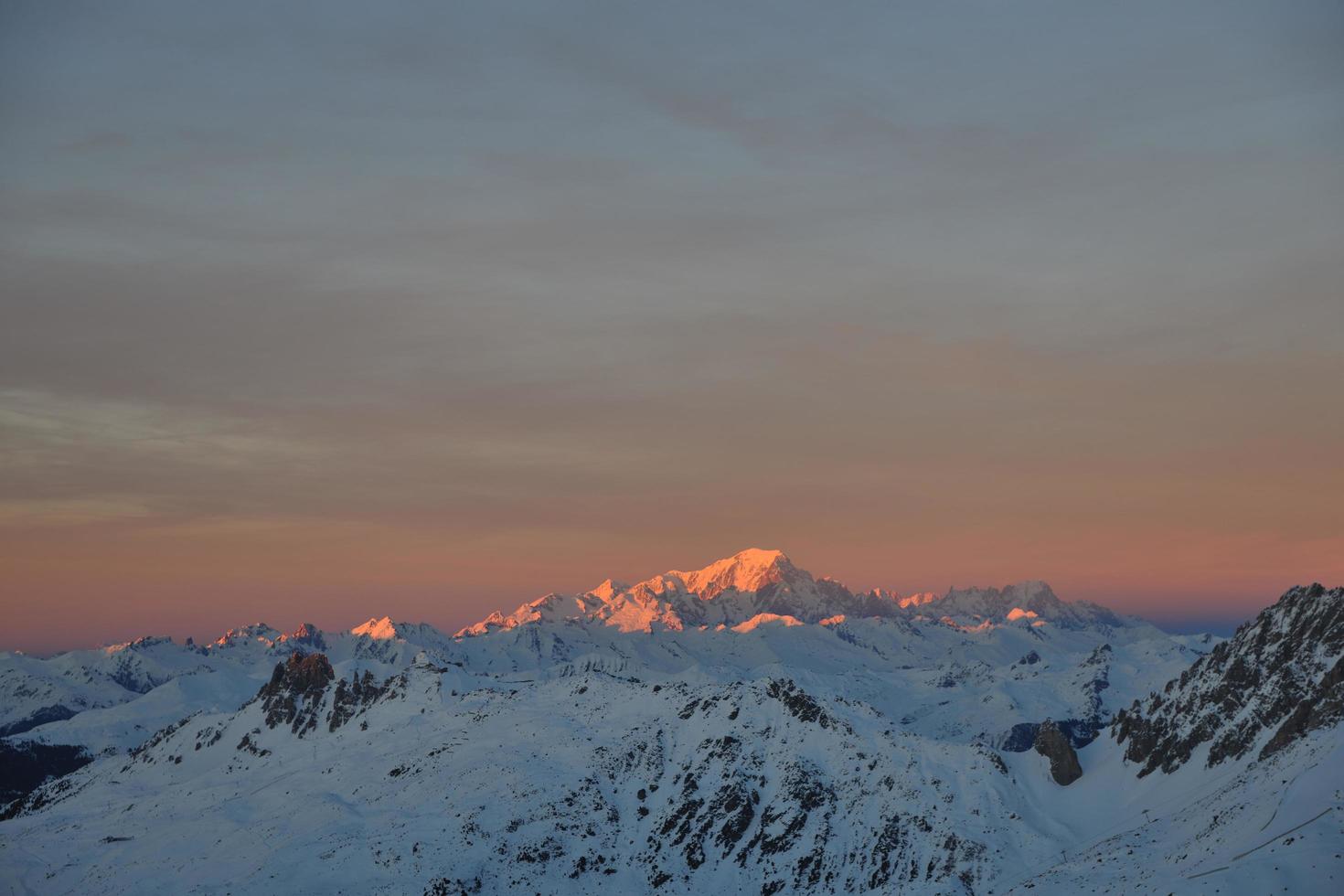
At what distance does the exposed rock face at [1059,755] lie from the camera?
157m

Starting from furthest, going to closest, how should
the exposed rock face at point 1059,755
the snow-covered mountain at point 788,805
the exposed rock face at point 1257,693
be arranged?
the exposed rock face at point 1059,755, the exposed rock face at point 1257,693, the snow-covered mountain at point 788,805

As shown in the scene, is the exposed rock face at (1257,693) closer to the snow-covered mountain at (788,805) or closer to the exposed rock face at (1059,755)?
the snow-covered mountain at (788,805)

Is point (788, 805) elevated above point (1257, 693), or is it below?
below

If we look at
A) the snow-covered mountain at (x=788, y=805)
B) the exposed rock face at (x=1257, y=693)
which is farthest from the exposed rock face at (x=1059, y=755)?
the exposed rock face at (x=1257, y=693)

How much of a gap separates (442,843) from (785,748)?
4788cm

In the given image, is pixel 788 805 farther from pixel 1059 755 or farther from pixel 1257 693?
pixel 1257 693

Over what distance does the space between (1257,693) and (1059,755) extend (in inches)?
1222

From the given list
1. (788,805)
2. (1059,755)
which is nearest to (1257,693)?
(1059,755)

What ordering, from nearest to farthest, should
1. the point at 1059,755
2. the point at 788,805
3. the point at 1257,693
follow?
the point at 1257,693 < the point at 788,805 < the point at 1059,755

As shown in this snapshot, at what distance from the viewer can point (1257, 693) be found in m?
137

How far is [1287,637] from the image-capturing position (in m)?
141

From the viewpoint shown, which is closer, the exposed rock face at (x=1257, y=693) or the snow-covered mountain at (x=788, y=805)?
the snow-covered mountain at (x=788, y=805)

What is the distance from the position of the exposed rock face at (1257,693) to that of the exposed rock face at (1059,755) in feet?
23.8

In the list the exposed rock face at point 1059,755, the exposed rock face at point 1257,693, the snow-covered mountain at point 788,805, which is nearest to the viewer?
the snow-covered mountain at point 788,805
